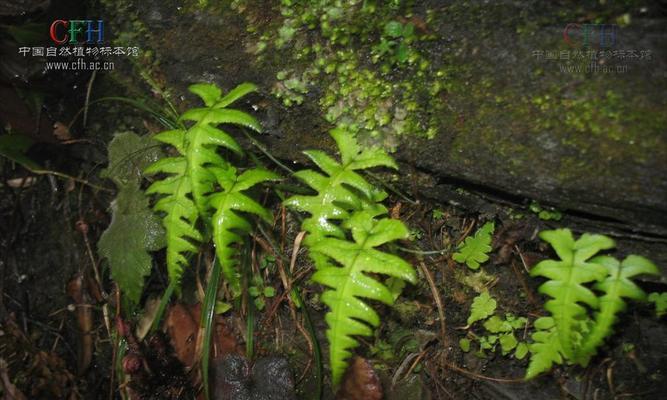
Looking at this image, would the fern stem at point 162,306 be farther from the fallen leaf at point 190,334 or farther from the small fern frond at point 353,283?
the small fern frond at point 353,283

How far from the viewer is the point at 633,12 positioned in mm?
1916

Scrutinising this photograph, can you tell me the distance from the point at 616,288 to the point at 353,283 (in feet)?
3.50

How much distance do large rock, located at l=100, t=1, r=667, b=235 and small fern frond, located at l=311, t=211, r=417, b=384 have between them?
50cm

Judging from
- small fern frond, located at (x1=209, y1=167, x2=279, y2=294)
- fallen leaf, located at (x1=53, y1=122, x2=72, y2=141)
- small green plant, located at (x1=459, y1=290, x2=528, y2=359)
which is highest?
fallen leaf, located at (x1=53, y1=122, x2=72, y2=141)

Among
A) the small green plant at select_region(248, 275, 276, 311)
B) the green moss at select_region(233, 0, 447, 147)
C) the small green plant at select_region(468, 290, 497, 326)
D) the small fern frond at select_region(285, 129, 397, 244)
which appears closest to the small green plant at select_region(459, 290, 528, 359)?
the small green plant at select_region(468, 290, 497, 326)

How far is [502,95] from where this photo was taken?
2.06m

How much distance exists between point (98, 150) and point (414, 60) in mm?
2113

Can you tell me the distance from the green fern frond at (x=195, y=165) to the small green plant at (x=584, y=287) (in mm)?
1427

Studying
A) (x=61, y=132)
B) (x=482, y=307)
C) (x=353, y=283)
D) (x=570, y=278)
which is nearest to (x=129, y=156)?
(x=61, y=132)

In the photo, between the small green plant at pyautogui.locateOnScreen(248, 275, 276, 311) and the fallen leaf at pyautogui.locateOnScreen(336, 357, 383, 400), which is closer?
the fallen leaf at pyautogui.locateOnScreen(336, 357, 383, 400)

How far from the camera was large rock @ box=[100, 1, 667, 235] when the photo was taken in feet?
6.17

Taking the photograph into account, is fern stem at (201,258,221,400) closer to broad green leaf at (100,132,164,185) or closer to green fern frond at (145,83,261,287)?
green fern frond at (145,83,261,287)

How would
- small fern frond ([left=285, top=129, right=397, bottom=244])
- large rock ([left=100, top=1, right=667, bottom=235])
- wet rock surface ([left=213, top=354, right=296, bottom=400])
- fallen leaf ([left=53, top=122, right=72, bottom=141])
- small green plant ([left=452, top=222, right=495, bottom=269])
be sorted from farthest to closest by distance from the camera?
1. fallen leaf ([left=53, top=122, right=72, bottom=141])
2. wet rock surface ([left=213, top=354, right=296, bottom=400])
3. small green plant ([left=452, top=222, right=495, bottom=269])
4. small fern frond ([left=285, top=129, right=397, bottom=244])
5. large rock ([left=100, top=1, right=667, bottom=235])

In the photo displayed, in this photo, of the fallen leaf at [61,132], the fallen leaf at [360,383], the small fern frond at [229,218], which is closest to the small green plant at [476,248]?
the fallen leaf at [360,383]
